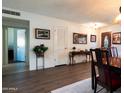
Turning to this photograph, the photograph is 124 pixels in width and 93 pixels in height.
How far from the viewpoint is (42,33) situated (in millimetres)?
5512

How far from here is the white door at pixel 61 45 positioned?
6117 mm

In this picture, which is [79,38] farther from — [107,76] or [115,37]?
[107,76]

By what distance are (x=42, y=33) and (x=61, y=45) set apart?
133cm

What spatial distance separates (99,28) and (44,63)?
5.06 metres

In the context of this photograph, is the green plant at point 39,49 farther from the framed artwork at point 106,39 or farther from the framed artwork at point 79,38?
the framed artwork at point 106,39

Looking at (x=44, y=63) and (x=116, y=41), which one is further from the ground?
(x=116, y=41)

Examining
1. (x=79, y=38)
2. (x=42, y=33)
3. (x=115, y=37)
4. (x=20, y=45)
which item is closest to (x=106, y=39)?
(x=115, y=37)

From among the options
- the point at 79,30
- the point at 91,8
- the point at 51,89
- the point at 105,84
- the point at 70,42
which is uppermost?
the point at 91,8

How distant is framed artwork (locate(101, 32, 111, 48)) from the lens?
7.91m

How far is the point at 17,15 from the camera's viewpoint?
15.4ft

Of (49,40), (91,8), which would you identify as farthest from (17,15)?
(91,8)

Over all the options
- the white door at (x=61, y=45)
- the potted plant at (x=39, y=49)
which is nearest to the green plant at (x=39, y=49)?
the potted plant at (x=39, y=49)

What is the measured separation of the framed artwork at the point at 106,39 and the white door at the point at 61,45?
10.2 ft

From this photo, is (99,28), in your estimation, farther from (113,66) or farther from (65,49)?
(113,66)
